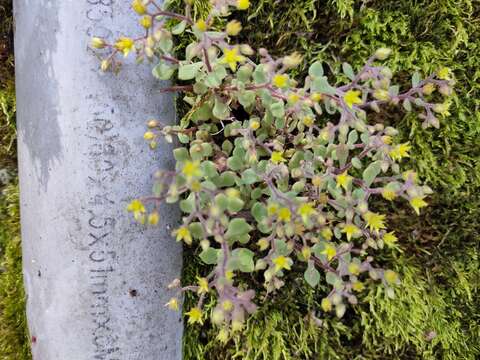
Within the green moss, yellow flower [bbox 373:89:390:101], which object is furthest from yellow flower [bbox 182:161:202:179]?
the green moss

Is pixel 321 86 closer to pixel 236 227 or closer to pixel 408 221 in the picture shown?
pixel 236 227

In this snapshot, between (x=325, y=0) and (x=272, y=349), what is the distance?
3.88 ft

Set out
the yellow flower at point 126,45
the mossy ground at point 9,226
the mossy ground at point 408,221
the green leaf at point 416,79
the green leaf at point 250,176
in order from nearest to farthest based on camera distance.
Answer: the yellow flower at point 126,45 < the green leaf at point 250,176 < the green leaf at point 416,79 < the mossy ground at point 408,221 < the mossy ground at point 9,226

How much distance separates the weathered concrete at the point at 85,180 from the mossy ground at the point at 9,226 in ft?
1.19

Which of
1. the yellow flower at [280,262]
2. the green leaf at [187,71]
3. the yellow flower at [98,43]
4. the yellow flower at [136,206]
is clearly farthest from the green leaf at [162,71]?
the yellow flower at [280,262]

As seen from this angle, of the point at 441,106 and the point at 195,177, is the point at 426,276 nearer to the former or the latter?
the point at 441,106

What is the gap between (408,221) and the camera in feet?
5.39

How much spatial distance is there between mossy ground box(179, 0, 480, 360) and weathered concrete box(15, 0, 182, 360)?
0.23 m

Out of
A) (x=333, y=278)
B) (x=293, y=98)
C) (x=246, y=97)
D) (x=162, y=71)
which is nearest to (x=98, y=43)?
(x=162, y=71)

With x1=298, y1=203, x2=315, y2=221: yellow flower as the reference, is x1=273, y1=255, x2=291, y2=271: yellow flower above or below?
below

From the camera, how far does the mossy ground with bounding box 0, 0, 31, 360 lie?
5.70 ft

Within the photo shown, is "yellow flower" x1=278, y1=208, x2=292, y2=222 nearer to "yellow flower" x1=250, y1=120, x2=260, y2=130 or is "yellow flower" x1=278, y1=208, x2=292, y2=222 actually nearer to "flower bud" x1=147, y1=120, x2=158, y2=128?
"yellow flower" x1=250, y1=120, x2=260, y2=130

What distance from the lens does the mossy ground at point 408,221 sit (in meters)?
1.56

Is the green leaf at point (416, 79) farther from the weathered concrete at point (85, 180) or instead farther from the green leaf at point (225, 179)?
the weathered concrete at point (85, 180)
